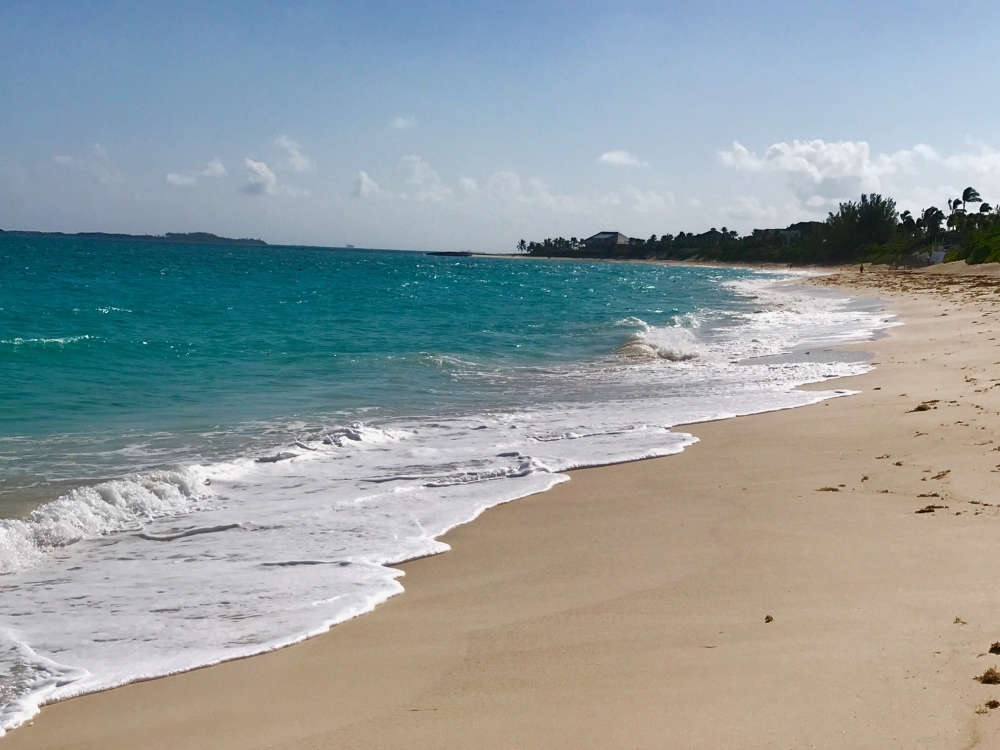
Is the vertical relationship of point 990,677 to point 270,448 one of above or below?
above

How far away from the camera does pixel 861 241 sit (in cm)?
11100

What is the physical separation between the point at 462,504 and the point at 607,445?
2.74 meters

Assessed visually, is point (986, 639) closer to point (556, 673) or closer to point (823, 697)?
point (823, 697)

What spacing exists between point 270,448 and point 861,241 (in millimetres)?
115490

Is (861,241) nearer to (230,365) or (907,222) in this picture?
(907,222)

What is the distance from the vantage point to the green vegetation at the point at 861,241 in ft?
246

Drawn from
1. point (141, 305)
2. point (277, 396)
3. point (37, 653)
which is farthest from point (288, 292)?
point (37, 653)

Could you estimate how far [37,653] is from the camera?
14.0 ft

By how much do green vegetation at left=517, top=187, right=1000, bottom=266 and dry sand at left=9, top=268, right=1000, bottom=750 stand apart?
5075 cm

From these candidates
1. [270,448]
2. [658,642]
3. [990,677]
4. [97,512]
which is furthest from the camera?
[270,448]

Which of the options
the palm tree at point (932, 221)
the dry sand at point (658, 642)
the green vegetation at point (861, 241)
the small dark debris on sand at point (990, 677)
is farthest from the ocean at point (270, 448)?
the palm tree at point (932, 221)

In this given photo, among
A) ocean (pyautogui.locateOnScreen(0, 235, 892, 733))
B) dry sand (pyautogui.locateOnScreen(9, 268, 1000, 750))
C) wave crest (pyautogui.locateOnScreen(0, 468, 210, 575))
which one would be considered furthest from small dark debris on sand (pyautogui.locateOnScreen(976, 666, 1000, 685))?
wave crest (pyautogui.locateOnScreen(0, 468, 210, 575))

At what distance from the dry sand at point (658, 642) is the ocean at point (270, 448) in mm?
419

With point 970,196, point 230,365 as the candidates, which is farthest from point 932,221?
point 230,365
